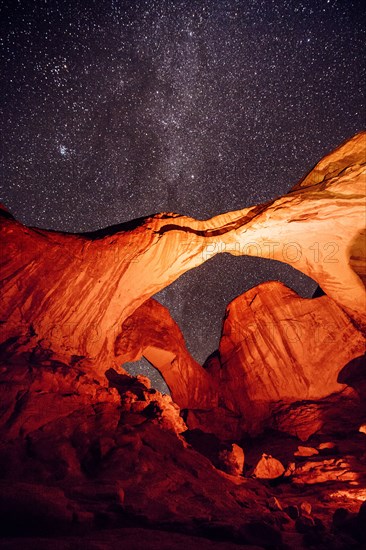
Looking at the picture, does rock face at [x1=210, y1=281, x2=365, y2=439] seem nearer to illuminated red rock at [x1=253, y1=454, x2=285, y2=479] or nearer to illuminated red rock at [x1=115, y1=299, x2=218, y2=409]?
illuminated red rock at [x1=115, y1=299, x2=218, y2=409]

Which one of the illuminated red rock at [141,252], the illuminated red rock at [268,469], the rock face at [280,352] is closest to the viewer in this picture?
the illuminated red rock at [141,252]

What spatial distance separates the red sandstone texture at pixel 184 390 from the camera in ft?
12.9

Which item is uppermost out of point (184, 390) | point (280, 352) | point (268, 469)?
point (280, 352)

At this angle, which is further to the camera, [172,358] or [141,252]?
[172,358]

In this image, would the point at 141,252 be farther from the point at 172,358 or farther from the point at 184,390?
the point at 184,390

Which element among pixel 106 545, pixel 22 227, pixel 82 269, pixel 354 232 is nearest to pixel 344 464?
pixel 354 232

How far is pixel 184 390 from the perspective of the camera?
45.3 ft

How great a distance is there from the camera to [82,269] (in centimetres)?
785

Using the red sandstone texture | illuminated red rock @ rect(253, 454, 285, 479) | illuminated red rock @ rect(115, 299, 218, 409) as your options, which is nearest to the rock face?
the red sandstone texture

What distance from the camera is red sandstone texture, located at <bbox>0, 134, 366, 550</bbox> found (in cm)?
392

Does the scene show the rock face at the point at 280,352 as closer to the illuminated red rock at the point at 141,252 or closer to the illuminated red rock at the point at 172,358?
the illuminated red rock at the point at 172,358

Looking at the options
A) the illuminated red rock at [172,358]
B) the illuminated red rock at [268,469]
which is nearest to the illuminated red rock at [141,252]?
the illuminated red rock at [172,358]

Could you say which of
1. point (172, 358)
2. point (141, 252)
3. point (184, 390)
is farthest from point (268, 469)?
point (172, 358)

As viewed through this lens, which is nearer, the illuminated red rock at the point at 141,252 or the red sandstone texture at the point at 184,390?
the red sandstone texture at the point at 184,390
